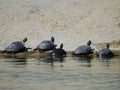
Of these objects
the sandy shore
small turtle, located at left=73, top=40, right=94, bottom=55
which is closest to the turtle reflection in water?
the sandy shore

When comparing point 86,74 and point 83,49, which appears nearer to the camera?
point 86,74

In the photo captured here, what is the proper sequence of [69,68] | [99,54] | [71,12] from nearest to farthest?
[69,68] < [99,54] < [71,12]

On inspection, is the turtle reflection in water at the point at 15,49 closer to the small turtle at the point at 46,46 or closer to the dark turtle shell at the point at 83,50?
the small turtle at the point at 46,46

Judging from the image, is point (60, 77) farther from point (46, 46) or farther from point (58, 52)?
point (46, 46)

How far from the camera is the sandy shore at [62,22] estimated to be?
35688 mm

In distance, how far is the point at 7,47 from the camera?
108 feet

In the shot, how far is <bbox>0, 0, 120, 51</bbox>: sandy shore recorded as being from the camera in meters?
35.7

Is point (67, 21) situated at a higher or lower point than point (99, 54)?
higher

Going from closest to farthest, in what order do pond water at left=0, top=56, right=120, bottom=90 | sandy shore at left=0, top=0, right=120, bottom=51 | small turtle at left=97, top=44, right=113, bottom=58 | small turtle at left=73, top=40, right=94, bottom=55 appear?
pond water at left=0, top=56, right=120, bottom=90, small turtle at left=97, top=44, right=113, bottom=58, small turtle at left=73, top=40, right=94, bottom=55, sandy shore at left=0, top=0, right=120, bottom=51

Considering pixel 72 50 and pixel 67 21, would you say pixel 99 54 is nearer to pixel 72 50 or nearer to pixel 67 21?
pixel 72 50

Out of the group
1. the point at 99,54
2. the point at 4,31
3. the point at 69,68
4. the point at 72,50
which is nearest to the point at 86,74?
the point at 69,68

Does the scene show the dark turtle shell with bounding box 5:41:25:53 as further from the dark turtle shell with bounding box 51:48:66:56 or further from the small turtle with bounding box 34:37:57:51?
the dark turtle shell with bounding box 51:48:66:56

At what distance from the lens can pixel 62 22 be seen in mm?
39250

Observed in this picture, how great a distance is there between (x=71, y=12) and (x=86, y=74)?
21.9m
